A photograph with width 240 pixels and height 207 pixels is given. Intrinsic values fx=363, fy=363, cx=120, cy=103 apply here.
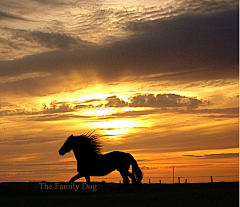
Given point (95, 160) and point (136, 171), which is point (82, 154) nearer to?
point (95, 160)

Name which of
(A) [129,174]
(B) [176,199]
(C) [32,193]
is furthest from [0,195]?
(B) [176,199]

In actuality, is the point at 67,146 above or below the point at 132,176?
above

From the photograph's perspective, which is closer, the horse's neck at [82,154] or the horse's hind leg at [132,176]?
the horse's neck at [82,154]

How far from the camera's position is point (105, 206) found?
13.1 metres

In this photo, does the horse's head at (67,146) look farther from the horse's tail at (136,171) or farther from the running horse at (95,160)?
the horse's tail at (136,171)

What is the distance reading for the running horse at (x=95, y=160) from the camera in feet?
65.6

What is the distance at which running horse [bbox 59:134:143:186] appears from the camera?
1998 centimetres

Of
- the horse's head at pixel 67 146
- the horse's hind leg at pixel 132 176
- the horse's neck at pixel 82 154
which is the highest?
the horse's head at pixel 67 146

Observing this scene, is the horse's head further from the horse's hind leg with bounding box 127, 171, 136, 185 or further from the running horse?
the horse's hind leg with bounding box 127, 171, 136, 185

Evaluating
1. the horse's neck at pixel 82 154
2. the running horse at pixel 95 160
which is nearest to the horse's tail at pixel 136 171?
the running horse at pixel 95 160

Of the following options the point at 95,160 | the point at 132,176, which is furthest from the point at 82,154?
the point at 132,176

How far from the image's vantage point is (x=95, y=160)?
20125mm

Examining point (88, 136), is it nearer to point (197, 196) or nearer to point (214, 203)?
point (197, 196)

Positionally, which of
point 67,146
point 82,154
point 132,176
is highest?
point 67,146
